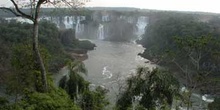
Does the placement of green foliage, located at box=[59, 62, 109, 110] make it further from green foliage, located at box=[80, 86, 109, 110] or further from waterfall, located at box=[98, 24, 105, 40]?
waterfall, located at box=[98, 24, 105, 40]

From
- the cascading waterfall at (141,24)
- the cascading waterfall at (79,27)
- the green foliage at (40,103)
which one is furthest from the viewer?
the cascading waterfall at (141,24)

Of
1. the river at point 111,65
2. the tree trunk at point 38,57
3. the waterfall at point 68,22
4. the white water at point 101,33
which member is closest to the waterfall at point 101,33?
the white water at point 101,33

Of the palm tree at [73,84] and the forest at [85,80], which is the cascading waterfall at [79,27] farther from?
the palm tree at [73,84]

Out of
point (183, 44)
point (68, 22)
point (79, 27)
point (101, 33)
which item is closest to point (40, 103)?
point (183, 44)

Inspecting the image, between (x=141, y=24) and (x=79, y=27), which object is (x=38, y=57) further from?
(x=141, y=24)

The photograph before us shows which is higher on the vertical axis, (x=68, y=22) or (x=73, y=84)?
(x=73, y=84)

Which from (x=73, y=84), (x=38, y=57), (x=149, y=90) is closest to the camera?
(x=38, y=57)

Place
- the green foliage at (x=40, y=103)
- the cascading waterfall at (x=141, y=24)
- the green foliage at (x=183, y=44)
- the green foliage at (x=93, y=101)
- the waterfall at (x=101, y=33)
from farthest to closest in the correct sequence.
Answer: the cascading waterfall at (x=141, y=24) → the waterfall at (x=101, y=33) → the green foliage at (x=93, y=101) → the green foliage at (x=183, y=44) → the green foliage at (x=40, y=103)

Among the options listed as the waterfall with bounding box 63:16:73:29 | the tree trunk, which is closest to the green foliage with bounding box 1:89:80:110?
the tree trunk

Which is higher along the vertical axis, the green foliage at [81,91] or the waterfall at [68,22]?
the green foliage at [81,91]

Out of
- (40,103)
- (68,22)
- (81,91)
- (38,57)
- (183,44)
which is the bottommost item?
(68,22)

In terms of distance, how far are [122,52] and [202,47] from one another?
40.5 meters

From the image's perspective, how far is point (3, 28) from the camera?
1866 inches

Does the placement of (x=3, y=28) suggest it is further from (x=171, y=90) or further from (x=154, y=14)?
(x=154, y=14)
